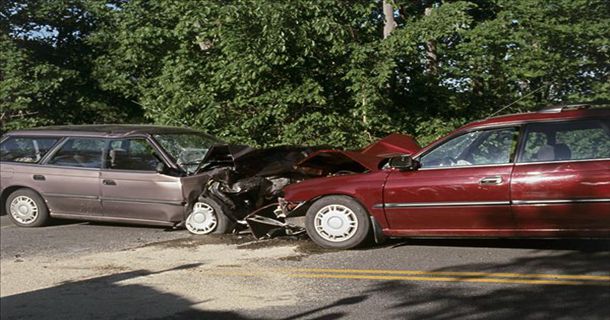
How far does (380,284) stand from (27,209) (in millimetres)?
6280

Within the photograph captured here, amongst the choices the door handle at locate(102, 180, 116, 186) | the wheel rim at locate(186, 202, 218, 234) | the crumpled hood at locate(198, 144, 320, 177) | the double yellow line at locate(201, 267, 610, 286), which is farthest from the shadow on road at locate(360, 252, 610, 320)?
the door handle at locate(102, 180, 116, 186)

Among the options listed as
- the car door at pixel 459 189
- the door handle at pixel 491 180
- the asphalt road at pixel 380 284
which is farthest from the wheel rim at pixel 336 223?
the door handle at pixel 491 180

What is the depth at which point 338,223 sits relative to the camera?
22.8 feet

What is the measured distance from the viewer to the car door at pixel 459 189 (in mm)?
6102

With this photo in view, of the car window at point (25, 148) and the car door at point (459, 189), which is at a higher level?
the car window at point (25, 148)

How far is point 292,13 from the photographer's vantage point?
33.7 ft

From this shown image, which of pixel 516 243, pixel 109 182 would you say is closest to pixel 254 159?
pixel 109 182

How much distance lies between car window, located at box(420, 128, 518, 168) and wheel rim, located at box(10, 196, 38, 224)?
6.14m

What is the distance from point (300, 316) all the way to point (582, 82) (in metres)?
8.15

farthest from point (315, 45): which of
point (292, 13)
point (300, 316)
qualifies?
point (300, 316)

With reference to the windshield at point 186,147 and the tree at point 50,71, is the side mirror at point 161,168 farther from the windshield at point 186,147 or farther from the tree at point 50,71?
the tree at point 50,71

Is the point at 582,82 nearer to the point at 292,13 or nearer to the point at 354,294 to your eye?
the point at 292,13

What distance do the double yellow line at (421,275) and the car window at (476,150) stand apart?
1225mm

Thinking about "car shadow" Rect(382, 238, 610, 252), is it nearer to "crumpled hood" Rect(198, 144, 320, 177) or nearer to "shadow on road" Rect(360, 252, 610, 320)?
"shadow on road" Rect(360, 252, 610, 320)
